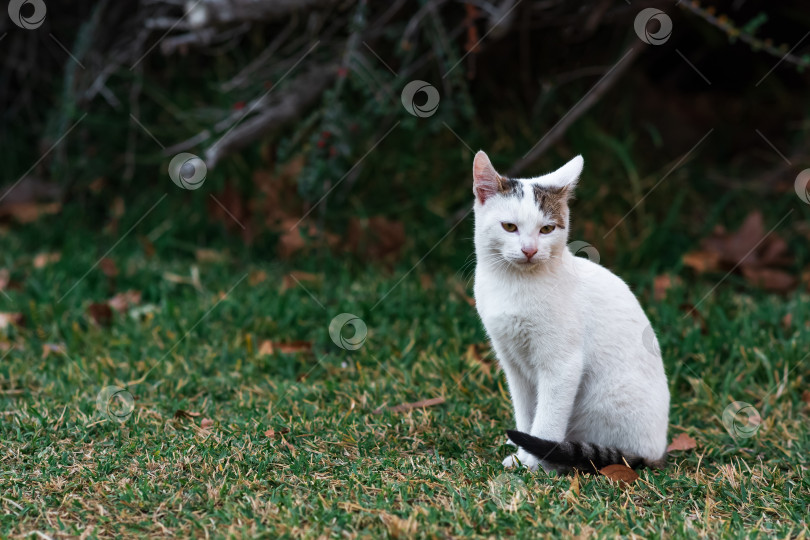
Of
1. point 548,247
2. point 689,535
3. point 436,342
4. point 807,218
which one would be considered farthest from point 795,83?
point 689,535

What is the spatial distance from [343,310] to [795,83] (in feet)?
14.1

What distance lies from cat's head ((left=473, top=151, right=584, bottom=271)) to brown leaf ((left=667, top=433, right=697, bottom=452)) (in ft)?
2.80

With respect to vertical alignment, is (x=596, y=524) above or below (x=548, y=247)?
below

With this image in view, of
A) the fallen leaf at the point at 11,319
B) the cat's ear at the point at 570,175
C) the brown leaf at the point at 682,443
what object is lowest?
the brown leaf at the point at 682,443

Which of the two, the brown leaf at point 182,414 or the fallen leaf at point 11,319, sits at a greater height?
the fallen leaf at point 11,319

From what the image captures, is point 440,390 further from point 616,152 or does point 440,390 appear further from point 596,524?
point 616,152

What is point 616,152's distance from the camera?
521cm

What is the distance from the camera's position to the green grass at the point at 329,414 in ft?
7.56
